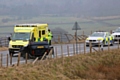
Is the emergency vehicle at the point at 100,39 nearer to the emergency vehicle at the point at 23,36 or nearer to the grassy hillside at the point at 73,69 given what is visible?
the grassy hillside at the point at 73,69

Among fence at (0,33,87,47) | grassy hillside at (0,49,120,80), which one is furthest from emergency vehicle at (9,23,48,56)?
fence at (0,33,87,47)

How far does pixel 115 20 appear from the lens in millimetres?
123000

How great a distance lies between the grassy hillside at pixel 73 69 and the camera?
23141 mm

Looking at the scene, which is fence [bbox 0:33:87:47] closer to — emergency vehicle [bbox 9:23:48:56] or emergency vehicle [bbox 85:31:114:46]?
emergency vehicle [bbox 85:31:114:46]

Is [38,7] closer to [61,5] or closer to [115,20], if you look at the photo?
[61,5]

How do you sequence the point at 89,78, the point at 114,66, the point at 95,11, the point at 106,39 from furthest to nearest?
the point at 95,11 → the point at 106,39 → the point at 114,66 → the point at 89,78


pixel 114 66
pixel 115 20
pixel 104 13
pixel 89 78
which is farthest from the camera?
pixel 104 13

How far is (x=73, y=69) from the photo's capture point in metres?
27.8

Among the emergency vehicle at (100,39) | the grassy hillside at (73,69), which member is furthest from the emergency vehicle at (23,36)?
the emergency vehicle at (100,39)

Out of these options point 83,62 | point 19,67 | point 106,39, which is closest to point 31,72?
point 19,67

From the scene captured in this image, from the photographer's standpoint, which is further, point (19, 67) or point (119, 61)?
point (119, 61)

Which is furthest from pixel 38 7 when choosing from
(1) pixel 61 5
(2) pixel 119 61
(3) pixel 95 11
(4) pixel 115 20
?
(2) pixel 119 61

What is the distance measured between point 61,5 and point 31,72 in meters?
142

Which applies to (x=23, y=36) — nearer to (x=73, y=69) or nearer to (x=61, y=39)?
(x=73, y=69)
